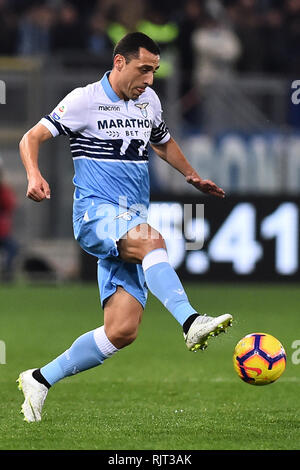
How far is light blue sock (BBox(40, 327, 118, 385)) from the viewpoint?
242 inches

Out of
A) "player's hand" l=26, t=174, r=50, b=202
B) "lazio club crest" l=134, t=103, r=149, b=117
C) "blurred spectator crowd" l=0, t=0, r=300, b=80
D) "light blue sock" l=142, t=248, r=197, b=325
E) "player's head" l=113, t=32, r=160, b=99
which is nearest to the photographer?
"player's hand" l=26, t=174, r=50, b=202

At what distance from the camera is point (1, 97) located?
50.7 feet

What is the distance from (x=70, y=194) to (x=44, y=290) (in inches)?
68.8

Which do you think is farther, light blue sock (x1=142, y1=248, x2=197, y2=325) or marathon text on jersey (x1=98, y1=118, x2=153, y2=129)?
marathon text on jersey (x1=98, y1=118, x2=153, y2=129)

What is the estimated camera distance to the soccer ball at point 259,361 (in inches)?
231

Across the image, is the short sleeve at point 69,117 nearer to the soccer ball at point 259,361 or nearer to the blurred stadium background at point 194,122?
the soccer ball at point 259,361

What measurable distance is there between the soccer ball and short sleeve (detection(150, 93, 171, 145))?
4.85 ft

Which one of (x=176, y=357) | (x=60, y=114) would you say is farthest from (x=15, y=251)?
(x=60, y=114)

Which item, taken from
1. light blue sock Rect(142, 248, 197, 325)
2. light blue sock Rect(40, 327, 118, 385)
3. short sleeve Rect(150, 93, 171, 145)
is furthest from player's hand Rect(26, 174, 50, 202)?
short sleeve Rect(150, 93, 171, 145)

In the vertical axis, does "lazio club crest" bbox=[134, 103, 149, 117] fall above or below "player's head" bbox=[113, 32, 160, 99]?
below

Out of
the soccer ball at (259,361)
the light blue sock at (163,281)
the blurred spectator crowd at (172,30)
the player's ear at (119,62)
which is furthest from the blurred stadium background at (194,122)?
the light blue sock at (163,281)

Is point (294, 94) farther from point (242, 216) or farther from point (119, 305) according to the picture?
point (119, 305)

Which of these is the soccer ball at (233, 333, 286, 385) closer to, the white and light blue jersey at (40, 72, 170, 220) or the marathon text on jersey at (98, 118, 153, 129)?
the white and light blue jersey at (40, 72, 170, 220)

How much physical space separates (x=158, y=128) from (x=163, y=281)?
128 centimetres
